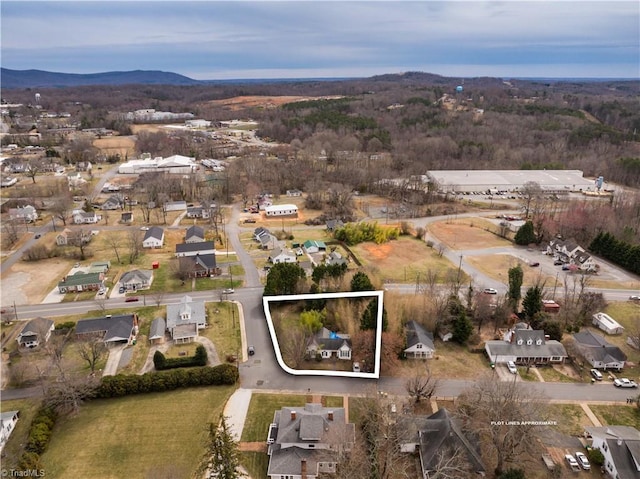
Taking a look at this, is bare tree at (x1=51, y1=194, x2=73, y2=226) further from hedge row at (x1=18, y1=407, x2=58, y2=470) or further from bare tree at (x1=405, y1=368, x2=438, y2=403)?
bare tree at (x1=405, y1=368, x2=438, y2=403)

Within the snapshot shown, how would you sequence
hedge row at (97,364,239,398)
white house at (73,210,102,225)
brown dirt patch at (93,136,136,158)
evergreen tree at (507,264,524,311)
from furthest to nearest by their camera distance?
brown dirt patch at (93,136,136,158)
white house at (73,210,102,225)
evergreen tree at (507,264,524,311)
hedge row at (97,364,239,398)

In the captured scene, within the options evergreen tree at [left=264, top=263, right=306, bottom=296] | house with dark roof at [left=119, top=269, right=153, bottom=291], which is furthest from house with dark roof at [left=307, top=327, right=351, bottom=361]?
house with dark roof at [left=119, top=269, right=153, bottom=291]

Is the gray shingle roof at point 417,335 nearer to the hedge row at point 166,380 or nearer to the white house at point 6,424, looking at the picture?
the hedge row at point 166,380

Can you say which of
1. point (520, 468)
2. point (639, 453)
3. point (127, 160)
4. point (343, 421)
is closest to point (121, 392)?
point (343, 421)

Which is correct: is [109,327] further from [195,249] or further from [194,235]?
[194,235]

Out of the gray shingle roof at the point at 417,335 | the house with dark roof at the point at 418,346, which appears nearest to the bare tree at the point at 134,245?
the gray shingle roof at the point at 417,335

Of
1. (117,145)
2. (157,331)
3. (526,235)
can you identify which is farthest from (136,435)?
(117,145)

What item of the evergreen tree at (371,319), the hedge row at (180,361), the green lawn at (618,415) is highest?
the evergreen tree at (371,319)
